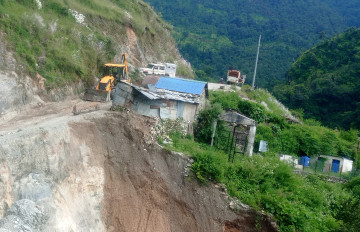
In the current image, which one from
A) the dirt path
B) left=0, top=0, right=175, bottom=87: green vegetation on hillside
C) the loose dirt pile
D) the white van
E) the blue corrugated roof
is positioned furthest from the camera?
the white van

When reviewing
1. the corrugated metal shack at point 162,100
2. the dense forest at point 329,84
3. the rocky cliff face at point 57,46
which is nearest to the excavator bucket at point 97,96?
the rocky cliff face at point 57,46

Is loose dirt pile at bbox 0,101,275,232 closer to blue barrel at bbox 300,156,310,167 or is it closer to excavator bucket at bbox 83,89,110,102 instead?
excavator bucket at bbox 83,89,110,102

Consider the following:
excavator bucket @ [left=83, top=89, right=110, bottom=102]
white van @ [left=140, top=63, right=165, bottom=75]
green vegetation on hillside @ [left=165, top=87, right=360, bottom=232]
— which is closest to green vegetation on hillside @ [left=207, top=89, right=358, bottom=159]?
green vegetation on hillside @ [left=165, top=87, right=360, bottom=232]

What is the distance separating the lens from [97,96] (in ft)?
64.3

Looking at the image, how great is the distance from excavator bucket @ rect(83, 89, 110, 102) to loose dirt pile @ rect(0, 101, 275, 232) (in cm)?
169

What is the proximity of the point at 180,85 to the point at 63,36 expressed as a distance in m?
6.97

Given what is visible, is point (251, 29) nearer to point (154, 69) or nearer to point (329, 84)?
point (329, 84)

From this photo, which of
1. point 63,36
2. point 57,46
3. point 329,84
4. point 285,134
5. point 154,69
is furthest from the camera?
point 329,84

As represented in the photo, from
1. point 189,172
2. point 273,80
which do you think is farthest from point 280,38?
point 189,172

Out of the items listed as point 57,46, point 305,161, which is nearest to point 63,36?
point 57,46

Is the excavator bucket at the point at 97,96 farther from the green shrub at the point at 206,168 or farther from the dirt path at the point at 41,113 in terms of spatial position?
the green shrub at the point at 206,168

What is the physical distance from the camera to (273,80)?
5122cm

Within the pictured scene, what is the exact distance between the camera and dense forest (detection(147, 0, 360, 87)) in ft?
188

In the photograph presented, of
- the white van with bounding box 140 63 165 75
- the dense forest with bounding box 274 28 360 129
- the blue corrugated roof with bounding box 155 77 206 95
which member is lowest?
the blue corrugated roof with bounding box 155 77 206 95
